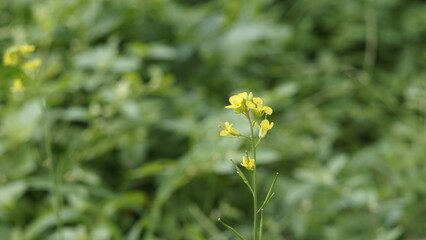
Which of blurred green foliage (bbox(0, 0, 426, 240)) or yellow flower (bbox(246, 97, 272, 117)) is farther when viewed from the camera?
blurred green foliage (bbox(0, 0, 426, 240))

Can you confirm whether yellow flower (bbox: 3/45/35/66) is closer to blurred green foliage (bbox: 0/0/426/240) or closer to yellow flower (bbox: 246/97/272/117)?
blurred green foliage (bbox: 0/0/426/240)

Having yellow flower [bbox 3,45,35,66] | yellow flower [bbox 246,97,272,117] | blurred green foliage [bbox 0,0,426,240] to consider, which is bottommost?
yellow flower [bbox 246,97,272,117]

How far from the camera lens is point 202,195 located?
1.51m

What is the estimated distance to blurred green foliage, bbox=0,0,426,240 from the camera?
1.39 metres

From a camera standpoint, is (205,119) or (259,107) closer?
(259,107)

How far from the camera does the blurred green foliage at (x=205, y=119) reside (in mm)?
1390

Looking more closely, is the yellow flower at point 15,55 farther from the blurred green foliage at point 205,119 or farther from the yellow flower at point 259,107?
the yellow flower at point 259,107

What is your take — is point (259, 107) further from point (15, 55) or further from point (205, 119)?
point (205, 119)

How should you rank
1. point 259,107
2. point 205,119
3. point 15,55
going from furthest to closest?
point 205,119, point 15,55, point 259,107

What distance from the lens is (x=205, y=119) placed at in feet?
5.50

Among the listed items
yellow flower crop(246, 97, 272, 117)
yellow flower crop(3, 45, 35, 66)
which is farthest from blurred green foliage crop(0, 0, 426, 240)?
yellow flower crop(246, 97, 272, 117)

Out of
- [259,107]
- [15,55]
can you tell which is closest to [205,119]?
[15,55]

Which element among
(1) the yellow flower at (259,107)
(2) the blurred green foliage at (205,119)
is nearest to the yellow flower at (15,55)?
(2) the blurred green foliage at (205,119)

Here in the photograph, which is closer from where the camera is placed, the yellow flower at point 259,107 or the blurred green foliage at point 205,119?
the yellow flower at point 259,107
